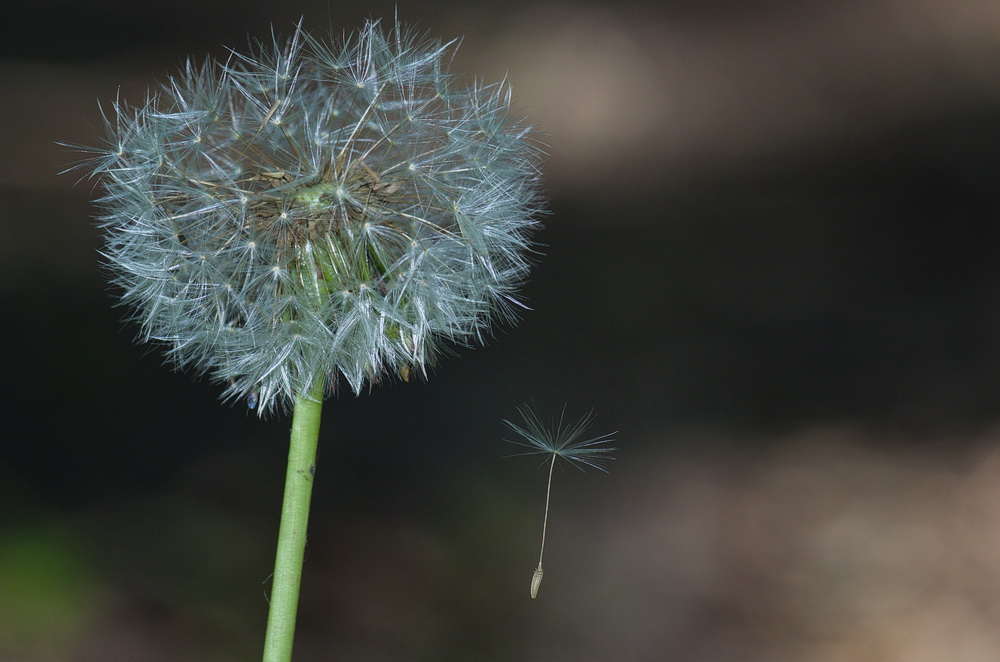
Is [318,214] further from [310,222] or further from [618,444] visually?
[618,444]

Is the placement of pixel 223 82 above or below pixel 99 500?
above

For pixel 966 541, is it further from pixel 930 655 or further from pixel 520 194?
pixel 520 194

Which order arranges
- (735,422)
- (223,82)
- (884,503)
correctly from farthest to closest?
1. (735,422)
2. (884,503)
3. (223,82)

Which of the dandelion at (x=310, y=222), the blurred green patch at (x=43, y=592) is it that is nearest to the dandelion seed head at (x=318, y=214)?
the dandelion at (x=310, y=222)

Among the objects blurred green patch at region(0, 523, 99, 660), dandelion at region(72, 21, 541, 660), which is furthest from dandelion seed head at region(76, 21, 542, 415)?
blurred green patch at region(0, 523, 99, 660)

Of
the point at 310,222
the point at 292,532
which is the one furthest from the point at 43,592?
the point at 310,222

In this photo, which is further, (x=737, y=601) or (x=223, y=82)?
(x=737, y=601)

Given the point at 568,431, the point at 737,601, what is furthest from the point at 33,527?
the point at 737,601

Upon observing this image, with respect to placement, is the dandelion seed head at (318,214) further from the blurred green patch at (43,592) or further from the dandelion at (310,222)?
the blurred green patch at (43,592)
